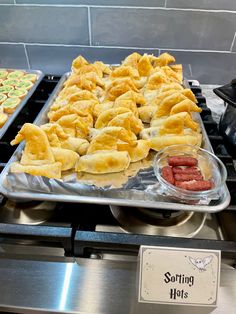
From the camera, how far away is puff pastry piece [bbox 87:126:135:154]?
2.75 ft

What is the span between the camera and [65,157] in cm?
82

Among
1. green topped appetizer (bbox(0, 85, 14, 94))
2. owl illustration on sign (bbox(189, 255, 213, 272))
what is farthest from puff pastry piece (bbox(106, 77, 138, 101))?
owl illustration on sign (bbox(189, 255, 213, 272))

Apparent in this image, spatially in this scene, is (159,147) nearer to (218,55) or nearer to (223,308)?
(223,308)

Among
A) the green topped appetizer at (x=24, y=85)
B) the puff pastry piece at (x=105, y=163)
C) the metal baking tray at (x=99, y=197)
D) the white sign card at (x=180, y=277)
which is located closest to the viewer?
the white sign card at (x=180, y=277)

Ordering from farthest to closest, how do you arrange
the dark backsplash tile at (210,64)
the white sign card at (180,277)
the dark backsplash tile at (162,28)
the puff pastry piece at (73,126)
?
the dark backsplash tile at (210,64)
the dark backsplash tile at (162,28)
the puff pastry piece at (73,126)
the white sign card at (180,277)

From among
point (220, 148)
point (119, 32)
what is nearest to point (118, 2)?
point (119, 32)

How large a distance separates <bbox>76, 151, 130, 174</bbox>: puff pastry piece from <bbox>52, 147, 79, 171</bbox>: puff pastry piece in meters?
0.03

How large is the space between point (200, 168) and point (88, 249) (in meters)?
0.40

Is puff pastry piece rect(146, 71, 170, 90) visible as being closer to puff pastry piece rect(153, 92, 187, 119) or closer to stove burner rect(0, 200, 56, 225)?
puff pastry piece rect(153, 92, 187, 119)

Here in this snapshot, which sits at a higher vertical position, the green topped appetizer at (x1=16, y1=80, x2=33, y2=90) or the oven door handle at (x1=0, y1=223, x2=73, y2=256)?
the oven door handle at (x1=0, y1=223, x2=73, y2=256)

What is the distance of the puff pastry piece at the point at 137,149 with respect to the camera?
0.84 meters

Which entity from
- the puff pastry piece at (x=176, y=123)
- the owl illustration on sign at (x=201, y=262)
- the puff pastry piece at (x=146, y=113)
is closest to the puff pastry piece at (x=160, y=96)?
the puff pastry piece at (x=146, y=113)

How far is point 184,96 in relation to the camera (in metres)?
1.00

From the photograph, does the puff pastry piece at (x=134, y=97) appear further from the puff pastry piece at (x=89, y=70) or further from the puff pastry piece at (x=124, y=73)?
the puff pastry piece at (x=89, y=70)
